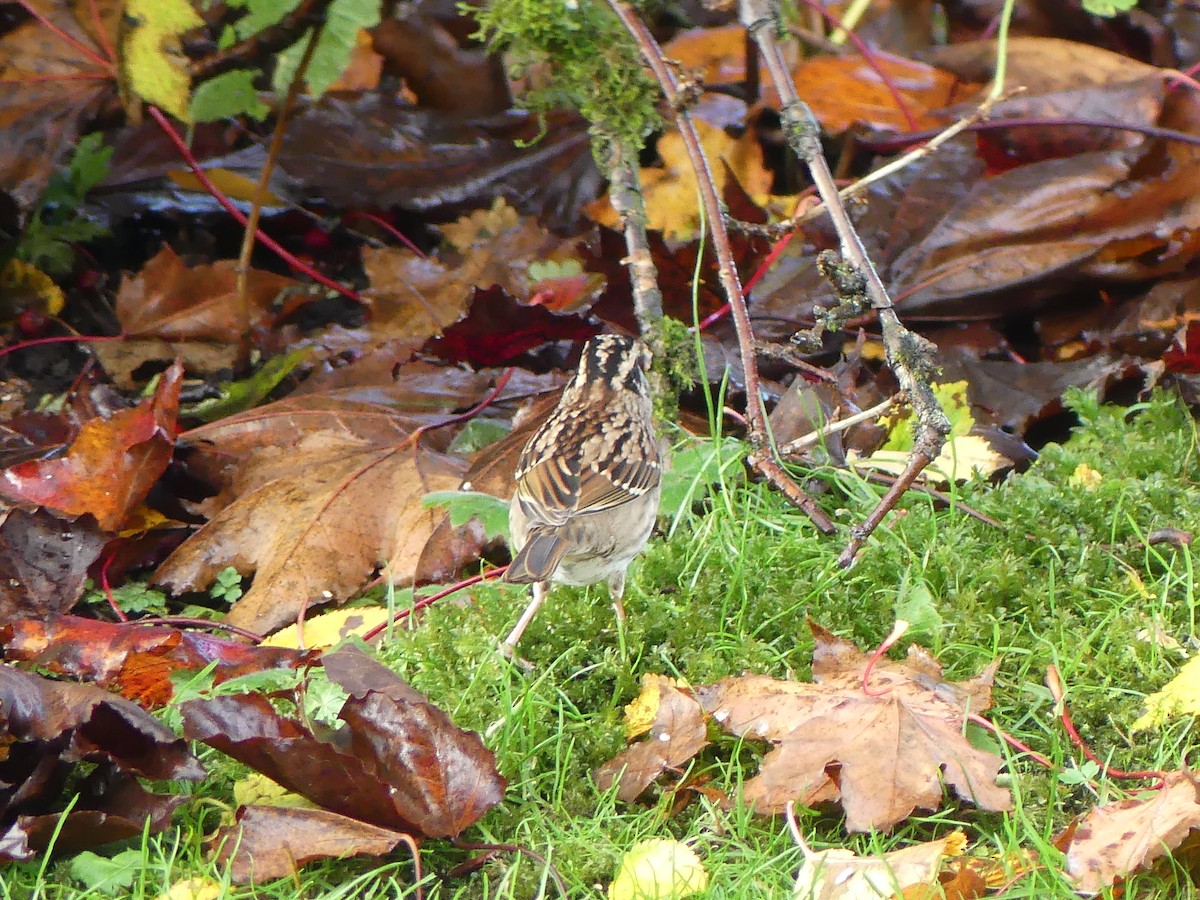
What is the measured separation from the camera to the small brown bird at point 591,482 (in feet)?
12.9

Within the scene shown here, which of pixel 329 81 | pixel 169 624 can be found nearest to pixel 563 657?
pixel 169 624

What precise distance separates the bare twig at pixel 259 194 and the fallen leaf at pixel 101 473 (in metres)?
1.17

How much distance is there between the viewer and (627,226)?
4770mm

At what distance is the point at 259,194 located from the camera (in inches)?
218

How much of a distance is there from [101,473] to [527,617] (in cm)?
163

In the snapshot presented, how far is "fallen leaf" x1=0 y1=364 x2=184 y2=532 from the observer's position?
452cm

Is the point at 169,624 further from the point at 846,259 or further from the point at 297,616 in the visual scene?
the point at 846,259

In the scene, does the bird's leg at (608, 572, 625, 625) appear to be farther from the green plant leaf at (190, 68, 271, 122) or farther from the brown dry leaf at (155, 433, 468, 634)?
the green plant leaf at (190, 68, 271, 122)

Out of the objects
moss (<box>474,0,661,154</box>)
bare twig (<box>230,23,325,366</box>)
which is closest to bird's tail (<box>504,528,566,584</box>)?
moss (<box>474,0,661,154</box>)

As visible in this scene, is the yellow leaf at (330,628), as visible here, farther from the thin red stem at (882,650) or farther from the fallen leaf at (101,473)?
the thin red stem at (882,650)

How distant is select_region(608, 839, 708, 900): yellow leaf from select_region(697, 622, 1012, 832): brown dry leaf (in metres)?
0.26

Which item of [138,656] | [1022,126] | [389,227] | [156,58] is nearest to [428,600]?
[138,656]

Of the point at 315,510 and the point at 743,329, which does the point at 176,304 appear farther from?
the point at 743,329

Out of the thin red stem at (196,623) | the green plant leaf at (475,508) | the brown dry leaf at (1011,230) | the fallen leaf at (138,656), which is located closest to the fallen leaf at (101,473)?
the thin red stem at (196,623)
